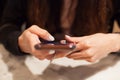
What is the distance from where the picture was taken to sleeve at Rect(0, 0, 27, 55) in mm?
904

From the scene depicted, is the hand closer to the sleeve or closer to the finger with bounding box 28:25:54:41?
the finger with bounding box 28:25:54:41

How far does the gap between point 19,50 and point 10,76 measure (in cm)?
11

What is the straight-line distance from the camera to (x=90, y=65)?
0.83 metres

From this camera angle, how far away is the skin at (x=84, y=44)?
29.5 inches

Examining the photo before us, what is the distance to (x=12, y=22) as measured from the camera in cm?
100

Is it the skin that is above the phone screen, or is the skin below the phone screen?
below

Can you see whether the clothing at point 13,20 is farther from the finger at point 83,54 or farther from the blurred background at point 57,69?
the finger at point 83,54

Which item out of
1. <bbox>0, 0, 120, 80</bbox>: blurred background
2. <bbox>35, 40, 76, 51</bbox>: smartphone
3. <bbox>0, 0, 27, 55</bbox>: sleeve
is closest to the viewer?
<bbox>35, 40, 76, 51</bbox>: smartphone

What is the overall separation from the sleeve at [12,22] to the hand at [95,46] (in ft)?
0.73

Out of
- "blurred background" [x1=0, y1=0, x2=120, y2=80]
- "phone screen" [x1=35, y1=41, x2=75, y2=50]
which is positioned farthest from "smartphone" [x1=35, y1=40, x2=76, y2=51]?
"blurred background" [x1=0, y1=0, x2=120, y2=80]

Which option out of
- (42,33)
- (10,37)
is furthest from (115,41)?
(10,37)

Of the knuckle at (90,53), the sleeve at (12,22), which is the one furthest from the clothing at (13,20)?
the knuckle at (90,53)

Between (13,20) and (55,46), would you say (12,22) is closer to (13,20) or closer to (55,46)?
(13,20)

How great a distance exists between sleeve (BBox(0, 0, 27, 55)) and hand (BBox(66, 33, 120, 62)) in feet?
0.73
